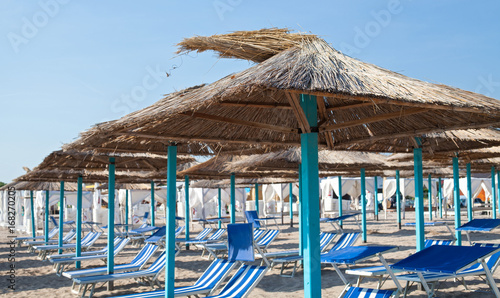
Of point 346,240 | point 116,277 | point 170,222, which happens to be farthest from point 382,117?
point 116,277

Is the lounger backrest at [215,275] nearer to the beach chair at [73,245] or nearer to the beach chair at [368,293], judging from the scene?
the beach chair at [368,293]

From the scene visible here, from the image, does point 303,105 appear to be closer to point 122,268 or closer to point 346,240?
point 346,240

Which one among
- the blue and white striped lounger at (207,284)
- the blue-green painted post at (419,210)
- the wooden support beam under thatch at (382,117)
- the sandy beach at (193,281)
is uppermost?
the wooden support beam under thatch at (382,117)

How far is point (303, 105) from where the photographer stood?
12.7 feet

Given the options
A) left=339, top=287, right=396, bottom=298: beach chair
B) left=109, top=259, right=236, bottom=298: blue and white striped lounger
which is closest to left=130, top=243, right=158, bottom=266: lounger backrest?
left=109, top=259, right=236, bottom=298: blue and white striped lounger

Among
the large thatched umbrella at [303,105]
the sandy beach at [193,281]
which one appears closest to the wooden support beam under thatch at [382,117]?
the large thatched umbrella at [303,105]

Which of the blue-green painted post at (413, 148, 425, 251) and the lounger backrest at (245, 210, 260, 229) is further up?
the blue-green painted post at (413, 148, 425, 251)

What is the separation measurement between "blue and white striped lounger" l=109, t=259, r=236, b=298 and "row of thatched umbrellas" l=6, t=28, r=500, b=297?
0.35m

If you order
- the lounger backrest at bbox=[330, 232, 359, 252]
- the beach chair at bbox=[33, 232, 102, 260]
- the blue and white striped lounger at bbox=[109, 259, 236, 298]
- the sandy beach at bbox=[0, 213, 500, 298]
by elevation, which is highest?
the lounger backrest at bbox=[330, 232, 359, 252]

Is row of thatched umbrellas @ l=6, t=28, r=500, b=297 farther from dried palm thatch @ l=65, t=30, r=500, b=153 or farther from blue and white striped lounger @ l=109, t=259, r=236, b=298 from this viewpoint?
blue and white striped lounger @ l=109, t=259, r=236, b=298

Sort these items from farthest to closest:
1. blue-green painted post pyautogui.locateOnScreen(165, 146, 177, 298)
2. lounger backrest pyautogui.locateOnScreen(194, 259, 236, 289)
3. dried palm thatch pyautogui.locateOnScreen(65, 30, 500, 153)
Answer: lounger backrest pyautogui.locateOnScreen(194, 259, 236, 289) → blue-green painted post pyautogui.locateOnScreen(165, 146, 177, 298) → dried palm thatch pyautogui.locateOnScreen(65, 30, 500, 153)

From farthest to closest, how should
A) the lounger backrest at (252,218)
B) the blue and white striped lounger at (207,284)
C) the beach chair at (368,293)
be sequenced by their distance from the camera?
the lounger backrest at (252,218)
the blue and white striped lounger at (207,284)
the beach chair at (368,293)

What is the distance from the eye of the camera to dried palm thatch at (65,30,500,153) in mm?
3125

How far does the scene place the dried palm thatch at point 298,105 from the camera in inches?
123
